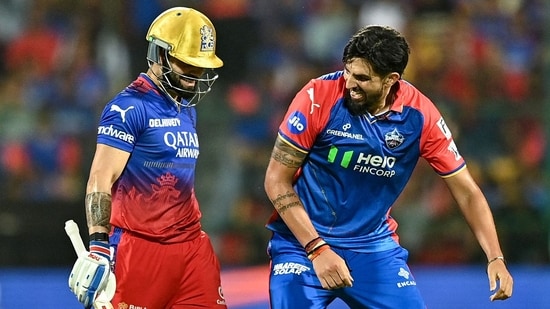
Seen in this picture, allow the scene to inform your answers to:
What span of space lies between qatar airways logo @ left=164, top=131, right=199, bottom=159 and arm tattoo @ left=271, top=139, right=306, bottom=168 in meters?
0.56

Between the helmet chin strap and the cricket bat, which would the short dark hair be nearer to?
the helmet chin strap

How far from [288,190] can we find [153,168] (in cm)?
73

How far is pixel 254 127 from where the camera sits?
32.6ft

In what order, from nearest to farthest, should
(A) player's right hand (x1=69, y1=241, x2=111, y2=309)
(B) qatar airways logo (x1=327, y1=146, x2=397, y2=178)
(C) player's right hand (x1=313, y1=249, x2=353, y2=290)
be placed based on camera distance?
(A) player's right hand (x1=69, y1=241, x2=111, y2=309)
(C) player's right hand (x1=313, y1=249, x2=353, y2=290)
(B) qatar airways logo (x1=327, y1=146, x2=397, y2=178)

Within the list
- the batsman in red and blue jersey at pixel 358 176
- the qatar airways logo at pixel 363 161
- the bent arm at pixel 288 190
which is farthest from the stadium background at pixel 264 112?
the bent arm at pixel 288 190

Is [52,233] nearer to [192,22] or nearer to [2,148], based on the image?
[2,148]

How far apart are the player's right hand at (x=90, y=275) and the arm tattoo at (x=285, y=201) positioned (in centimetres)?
88

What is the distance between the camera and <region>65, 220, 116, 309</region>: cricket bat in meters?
5.21

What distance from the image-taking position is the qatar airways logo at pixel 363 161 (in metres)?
5.55

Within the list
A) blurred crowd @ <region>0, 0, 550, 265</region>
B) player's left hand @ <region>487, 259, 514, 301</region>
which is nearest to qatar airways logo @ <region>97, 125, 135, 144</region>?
player's left hand @ <region>487, 259, 514, 301</region>

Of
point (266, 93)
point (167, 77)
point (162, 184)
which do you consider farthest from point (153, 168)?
point (266, 93)

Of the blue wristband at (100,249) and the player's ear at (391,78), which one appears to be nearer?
the blue wristband at (100,249)

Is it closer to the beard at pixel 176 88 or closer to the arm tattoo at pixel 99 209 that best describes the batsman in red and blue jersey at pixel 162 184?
the beard at pixel 176 88

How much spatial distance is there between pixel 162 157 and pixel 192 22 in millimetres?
742
